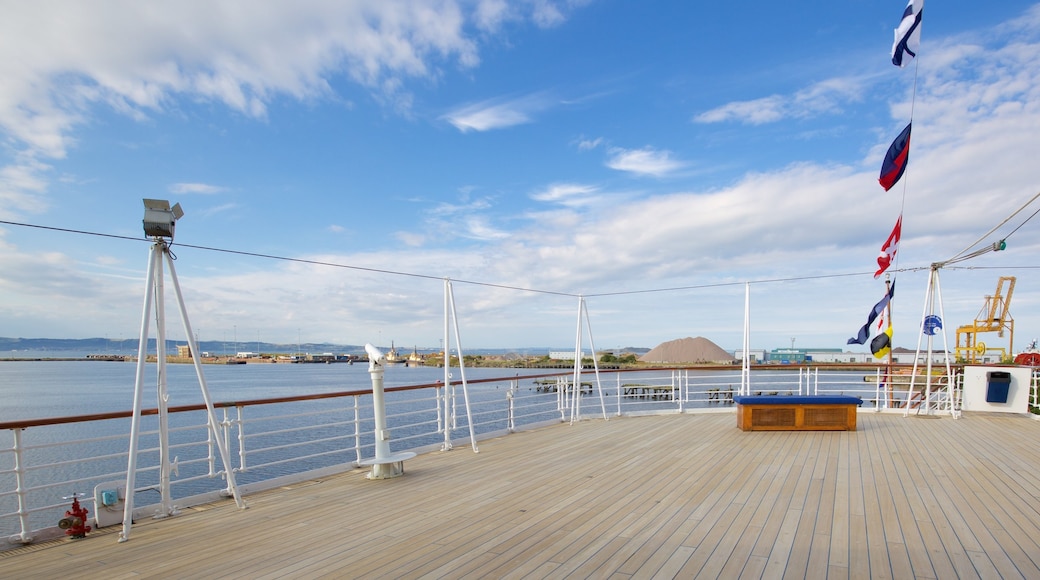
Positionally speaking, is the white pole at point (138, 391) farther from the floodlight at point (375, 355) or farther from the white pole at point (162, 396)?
the floodlight at point (375, 355)

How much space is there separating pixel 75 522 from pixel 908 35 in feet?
32.8

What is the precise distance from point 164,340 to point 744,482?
15.4 ft

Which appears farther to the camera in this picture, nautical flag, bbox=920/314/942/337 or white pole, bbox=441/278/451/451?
nautical flag, bbox=920/314/942/337

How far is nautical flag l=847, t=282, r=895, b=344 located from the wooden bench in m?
2.04

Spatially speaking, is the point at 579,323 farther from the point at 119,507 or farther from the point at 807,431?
the point at 119,507

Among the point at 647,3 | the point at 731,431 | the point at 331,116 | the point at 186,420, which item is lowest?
the point at 186,420

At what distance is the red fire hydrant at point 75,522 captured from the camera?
3494 millimetres

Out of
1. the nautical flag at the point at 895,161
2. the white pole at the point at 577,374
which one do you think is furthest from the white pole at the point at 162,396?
the nautical flag at the point at 895,161

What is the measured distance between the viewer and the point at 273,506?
4.21 metres

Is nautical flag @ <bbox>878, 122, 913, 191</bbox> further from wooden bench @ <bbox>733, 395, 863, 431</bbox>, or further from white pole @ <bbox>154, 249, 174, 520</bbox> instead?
white pole @ <bbox>154, 249, 174, 520</bbox>

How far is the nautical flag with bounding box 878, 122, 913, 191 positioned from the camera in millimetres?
8094

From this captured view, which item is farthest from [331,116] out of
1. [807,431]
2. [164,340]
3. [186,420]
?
[186,420]

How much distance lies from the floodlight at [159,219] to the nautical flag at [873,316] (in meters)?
9.48

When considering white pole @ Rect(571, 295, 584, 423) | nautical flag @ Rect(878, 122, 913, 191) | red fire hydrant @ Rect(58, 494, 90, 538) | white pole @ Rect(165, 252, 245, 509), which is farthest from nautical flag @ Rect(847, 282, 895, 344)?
red fire hydrant @ Rect(58, 494, 90, 538)
